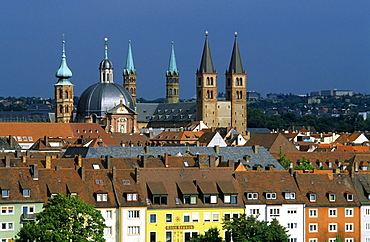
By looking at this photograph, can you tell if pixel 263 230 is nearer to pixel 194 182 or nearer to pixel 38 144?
pixel 194 182

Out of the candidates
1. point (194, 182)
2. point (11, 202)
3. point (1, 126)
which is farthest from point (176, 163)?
point (1, 126)

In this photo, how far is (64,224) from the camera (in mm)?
57594

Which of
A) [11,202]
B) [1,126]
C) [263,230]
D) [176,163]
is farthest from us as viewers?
[1,126]

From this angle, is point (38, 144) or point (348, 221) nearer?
point (348, 221)

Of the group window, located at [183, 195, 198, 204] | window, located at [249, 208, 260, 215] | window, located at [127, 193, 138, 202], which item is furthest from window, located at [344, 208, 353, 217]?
window, located at [127, 193, 138, 202]

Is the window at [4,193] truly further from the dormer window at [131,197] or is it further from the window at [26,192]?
the dormer window at [131,197]

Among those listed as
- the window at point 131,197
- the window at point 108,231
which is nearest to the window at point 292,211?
the window at point 131,197

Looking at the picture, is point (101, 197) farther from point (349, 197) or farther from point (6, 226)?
point (349, 197)

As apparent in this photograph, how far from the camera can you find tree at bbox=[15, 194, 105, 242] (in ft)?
184

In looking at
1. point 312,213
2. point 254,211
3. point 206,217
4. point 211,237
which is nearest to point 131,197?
point 206,217

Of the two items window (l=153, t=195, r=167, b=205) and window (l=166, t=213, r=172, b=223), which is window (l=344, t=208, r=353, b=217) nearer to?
window (l=166, t=213, r=172, b=223)

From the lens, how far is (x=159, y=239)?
213 ft

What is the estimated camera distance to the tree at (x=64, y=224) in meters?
56.1

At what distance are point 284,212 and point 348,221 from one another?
4.23 m
